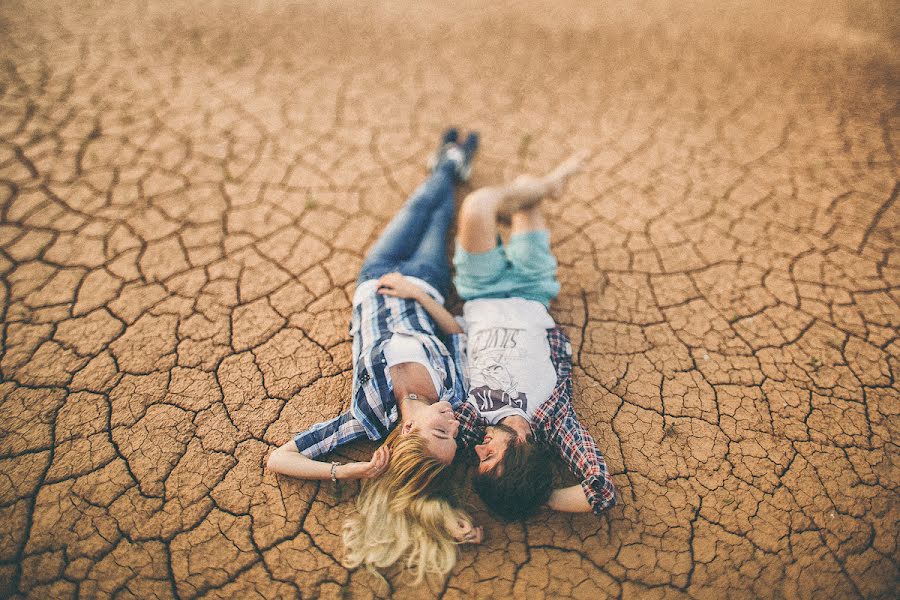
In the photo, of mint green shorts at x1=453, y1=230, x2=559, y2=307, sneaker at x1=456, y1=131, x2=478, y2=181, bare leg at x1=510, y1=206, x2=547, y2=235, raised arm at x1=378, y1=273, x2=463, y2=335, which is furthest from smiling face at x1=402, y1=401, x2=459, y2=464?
sneaker at x1=456, y1=131, x2=478, y2=181

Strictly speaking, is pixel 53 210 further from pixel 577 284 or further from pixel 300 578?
pixel 577 284

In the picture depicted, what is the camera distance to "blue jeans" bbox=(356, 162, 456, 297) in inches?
99.5

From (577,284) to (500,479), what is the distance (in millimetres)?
1431

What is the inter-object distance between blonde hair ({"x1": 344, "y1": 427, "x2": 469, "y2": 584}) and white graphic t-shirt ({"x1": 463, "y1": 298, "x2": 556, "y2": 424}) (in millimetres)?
374

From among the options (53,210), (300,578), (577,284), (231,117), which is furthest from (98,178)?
(577,284)

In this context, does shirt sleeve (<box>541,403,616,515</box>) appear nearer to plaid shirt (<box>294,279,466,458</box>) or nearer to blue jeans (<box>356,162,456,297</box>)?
plaid shirt (<box>294,279,466,458</box>)

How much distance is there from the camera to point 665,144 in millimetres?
3531

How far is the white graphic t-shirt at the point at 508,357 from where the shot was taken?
2.07m

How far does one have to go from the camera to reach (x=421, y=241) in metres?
2.78

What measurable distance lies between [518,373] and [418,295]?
0.65 m

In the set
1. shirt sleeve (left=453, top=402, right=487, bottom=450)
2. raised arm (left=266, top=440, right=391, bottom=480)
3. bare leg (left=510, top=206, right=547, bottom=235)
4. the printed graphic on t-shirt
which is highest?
bare leg (left=510, top=206, right=547, bottom=235)

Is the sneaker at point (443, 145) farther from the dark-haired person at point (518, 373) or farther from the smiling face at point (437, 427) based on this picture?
the smiling face at point (437, 427)

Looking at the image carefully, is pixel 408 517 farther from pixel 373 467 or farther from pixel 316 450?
pixel 316 450

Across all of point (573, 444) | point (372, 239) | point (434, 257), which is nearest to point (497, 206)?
point (434, 257)
